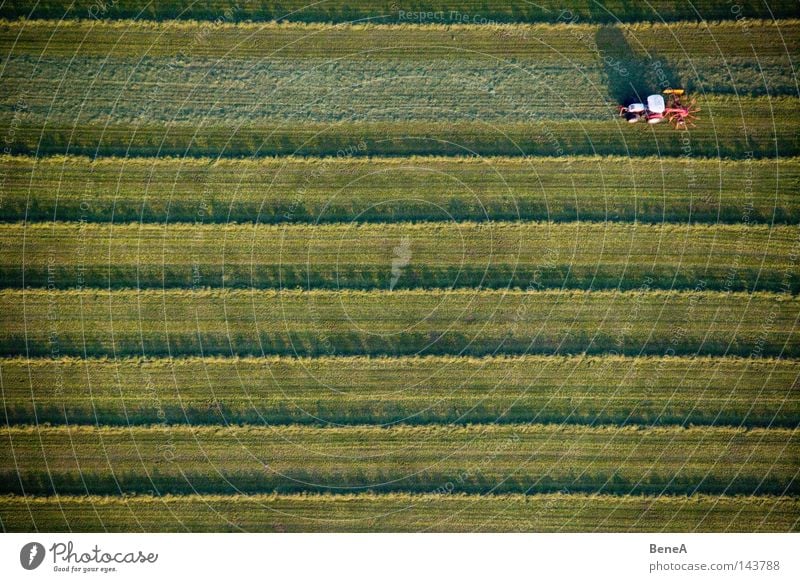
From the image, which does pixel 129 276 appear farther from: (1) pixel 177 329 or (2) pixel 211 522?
(2) pixel 211 522

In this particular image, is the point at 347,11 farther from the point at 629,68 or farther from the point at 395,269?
the point at 629,68

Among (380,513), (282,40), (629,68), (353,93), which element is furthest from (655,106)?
(380,513)

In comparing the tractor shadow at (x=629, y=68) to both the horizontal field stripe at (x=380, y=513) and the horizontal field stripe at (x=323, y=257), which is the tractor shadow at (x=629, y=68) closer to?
the horizontal field stripe at (x=323, y=257)

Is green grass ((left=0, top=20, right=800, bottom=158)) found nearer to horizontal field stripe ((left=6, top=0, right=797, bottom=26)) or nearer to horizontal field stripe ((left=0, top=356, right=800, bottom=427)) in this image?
horizontal field stripe ((left=6, top=0, right=797, bottom=26))

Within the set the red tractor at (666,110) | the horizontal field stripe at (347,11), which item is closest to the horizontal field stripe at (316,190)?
the red tractor at (666,110)

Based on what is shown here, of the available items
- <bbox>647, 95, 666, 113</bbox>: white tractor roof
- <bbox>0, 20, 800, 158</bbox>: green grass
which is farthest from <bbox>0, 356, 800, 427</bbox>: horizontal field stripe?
<bbox>647, 95, 666, 113</bbox>: white tractor roof

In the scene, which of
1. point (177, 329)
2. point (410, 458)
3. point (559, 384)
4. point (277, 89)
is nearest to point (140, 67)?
point (277, 89)
